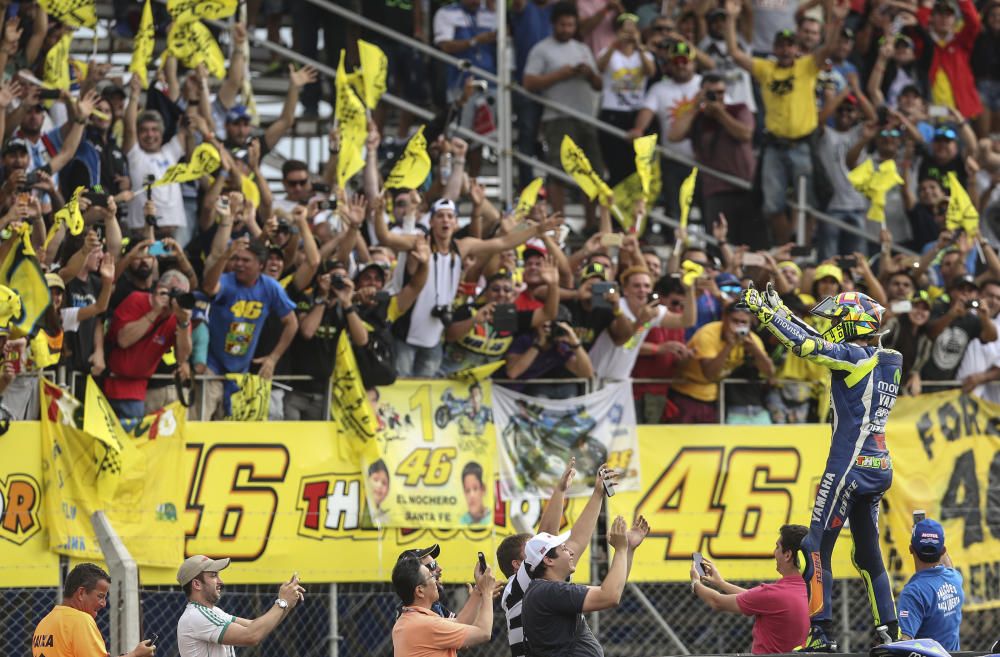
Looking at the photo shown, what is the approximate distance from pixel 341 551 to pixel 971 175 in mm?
7779

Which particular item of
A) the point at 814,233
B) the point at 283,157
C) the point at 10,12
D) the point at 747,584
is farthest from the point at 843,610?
the point at 10,12

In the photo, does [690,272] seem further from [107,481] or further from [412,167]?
[107,481]

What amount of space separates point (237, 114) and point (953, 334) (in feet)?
20.2

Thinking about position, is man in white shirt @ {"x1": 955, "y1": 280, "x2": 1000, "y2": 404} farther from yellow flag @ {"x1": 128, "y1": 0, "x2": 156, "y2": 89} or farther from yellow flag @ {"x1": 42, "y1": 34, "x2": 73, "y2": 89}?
yellow flag @ {"x1": 42, "y1": 34, "x2": 73, "y2": 89}

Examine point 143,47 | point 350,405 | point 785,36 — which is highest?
point 785,36

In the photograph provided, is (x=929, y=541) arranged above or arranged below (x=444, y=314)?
below

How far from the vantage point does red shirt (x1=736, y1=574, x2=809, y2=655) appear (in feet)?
34.8

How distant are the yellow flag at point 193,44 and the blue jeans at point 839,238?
5.96 metres

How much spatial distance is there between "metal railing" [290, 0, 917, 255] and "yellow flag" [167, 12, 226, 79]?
5.30 feet

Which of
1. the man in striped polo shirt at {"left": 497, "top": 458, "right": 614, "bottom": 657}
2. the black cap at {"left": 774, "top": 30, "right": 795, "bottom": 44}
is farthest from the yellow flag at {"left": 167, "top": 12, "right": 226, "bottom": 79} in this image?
the man in striped polo shirt at {"left": 497, "top": 458, "right": 614, "bottom": 657}

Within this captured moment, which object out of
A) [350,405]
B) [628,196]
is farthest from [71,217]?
[628,196]

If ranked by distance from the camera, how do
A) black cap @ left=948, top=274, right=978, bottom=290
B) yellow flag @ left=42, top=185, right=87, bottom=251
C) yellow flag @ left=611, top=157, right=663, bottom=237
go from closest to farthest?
yellow flag @ left=42, top=185, right=87, bottom=251
black cap @ left=948, top=274, right=978, bottom=290
yellow flag @ left=611, top=157, right=663, bottom=237

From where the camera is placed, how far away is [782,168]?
18125mm

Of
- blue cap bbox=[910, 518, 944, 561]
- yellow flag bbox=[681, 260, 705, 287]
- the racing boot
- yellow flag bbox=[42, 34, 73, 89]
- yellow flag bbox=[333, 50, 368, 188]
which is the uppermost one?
yellow flag bbox=[42, 34, 73, 89]
